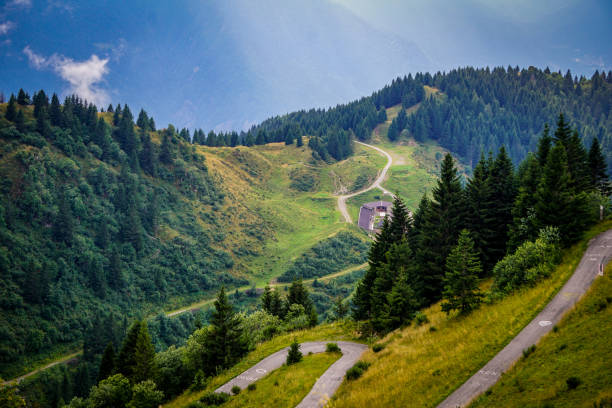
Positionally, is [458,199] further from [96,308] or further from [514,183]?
[96,308]

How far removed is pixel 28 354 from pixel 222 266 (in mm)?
49646

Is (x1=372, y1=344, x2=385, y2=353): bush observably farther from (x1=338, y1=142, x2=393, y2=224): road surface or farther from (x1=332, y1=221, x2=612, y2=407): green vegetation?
(x1=338, y1=142, x2=393, y2=224): road surface

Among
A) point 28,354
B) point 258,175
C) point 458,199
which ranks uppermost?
point 258,175

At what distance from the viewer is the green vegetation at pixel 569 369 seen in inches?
576

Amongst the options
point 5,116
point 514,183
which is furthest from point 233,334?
point 5,116

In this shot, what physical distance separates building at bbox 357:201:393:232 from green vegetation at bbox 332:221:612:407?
97.8 meters

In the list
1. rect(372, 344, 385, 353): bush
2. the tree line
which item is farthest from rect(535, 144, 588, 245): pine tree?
rect(372, 344, 385, 353): bush

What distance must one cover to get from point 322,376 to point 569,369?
58.1 feet

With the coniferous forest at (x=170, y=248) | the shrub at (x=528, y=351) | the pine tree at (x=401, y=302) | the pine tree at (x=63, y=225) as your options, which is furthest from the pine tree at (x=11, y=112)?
the shrub at (x=528, y=351)

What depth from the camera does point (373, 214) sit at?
441 feet

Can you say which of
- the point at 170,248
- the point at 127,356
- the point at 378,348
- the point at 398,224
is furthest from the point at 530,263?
the point at 170,248

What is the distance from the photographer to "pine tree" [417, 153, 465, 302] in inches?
1748

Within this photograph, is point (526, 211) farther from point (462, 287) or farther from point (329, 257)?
point (329, 257)

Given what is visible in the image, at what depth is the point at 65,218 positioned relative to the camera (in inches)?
3359
